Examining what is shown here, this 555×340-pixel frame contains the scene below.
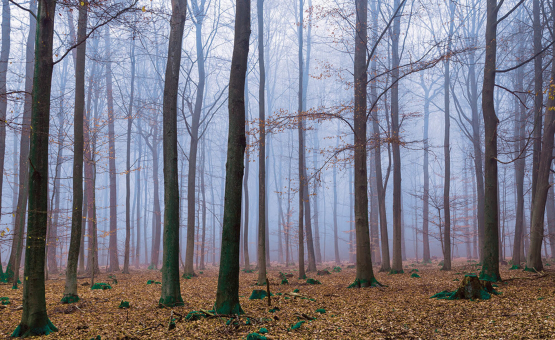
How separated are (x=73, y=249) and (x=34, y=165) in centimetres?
327

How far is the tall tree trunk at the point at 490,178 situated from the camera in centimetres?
843

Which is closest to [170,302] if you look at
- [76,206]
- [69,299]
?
[69,299]

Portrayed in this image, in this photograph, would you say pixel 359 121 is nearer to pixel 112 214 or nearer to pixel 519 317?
pixel 519 317

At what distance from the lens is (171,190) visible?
677cm

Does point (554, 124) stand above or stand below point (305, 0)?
below

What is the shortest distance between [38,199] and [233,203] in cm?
264

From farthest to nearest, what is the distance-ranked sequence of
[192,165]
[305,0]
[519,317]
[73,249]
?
[305,0]
[192,165]
[73,249]
[519,317]

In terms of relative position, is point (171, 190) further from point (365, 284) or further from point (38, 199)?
point (365, 284)

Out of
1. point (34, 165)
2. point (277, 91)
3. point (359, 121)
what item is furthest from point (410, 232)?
point (34, 165)

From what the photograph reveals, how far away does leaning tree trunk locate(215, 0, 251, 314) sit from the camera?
18.4 feet

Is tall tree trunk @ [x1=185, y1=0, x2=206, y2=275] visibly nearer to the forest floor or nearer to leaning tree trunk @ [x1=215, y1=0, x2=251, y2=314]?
the forest floor

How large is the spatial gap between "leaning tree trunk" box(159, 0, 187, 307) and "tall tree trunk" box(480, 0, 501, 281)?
7090 millimetres

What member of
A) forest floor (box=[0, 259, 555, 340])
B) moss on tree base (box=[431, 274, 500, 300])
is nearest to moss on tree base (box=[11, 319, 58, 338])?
forest floor (box=[0, 259, 555, 340])

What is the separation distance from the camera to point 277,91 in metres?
35.6
